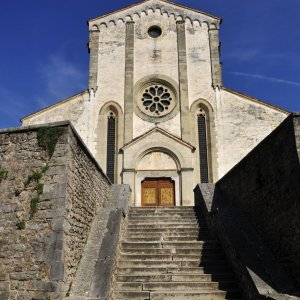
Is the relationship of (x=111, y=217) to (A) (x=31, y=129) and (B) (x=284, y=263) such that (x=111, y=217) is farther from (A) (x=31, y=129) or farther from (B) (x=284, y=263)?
(B) (x=284, y=263)

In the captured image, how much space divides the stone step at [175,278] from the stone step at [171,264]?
17.0 inches

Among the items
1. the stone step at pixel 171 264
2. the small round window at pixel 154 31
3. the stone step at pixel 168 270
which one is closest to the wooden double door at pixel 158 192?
the stone step at pixel 171 264

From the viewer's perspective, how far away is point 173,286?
8.31 meters

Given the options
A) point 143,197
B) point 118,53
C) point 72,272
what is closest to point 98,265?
point 72,272

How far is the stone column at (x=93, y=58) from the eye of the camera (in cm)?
2078

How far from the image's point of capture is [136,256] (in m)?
9.50

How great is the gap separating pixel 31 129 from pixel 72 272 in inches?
131

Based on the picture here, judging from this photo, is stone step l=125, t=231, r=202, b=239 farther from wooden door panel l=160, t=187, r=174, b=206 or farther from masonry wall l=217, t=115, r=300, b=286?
wooden door panel l=160, t=187, r=174, b=206

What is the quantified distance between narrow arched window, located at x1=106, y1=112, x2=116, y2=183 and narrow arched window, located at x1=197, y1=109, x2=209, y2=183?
4.65 m

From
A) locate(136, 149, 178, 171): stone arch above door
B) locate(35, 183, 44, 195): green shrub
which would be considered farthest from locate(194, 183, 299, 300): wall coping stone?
locate(136, 149, 178, 171): stone arch above door

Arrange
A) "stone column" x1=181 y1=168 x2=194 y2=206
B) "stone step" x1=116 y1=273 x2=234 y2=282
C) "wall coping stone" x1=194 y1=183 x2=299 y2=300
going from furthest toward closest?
"stone column" x1=181 y1=168 x2=194 y2=206 → "stone step" x1=116 y1=273 x2=234 y2=282 → "wall coping stone" x1=194 y1=183 x2=299 y2=300

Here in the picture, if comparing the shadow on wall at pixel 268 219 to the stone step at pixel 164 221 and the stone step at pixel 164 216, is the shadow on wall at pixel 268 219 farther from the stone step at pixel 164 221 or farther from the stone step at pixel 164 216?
the stone step at pixel 164 216

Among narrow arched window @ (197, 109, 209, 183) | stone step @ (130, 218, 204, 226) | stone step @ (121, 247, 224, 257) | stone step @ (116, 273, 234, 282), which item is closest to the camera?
stone step @ (116, 273, 234, 282)

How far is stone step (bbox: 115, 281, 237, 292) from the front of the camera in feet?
27.1
